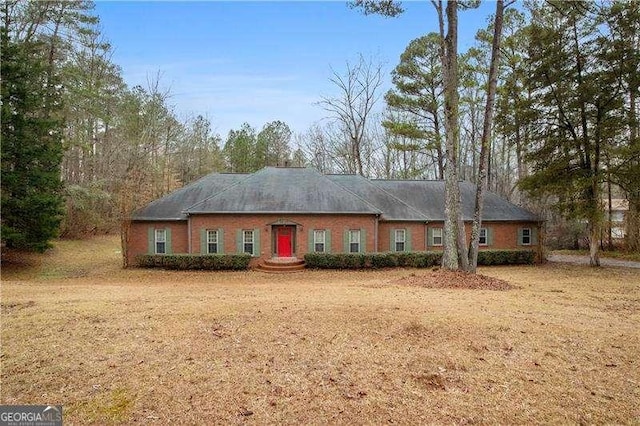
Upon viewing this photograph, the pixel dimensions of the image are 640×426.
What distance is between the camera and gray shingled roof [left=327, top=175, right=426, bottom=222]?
74.8 feet

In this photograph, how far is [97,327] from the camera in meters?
6.97

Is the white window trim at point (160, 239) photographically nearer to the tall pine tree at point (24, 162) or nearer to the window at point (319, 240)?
the tall pine tree at point (24, 162)

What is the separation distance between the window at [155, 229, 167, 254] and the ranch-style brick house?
5 centimetres

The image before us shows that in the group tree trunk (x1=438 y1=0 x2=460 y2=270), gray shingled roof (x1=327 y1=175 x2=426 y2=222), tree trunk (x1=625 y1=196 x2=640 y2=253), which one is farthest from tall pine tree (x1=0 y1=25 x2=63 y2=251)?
tree trunk (x1=625 y1=196 x2=640 y2=253)

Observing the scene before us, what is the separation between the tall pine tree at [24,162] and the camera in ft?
55.7

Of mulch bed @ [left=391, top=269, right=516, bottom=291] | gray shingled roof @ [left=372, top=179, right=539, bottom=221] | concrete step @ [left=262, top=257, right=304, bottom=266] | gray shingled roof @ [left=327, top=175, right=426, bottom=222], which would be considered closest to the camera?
mulch bed @ [left=391, top=269, right=516, bottom=291]

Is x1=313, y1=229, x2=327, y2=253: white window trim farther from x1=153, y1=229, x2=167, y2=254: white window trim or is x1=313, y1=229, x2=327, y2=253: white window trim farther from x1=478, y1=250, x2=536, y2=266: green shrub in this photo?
x1=478, y1=250, x2=536, y2=266: green shrub

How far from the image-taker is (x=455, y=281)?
→ 1325cm

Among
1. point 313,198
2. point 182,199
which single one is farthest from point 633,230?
point 182,199

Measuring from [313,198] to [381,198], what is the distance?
15.4ft

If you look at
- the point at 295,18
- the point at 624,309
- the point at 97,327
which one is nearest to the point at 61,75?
the point at 295,18

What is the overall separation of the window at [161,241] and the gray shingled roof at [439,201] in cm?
1357

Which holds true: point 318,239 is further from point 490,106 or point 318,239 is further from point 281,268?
point 490,106

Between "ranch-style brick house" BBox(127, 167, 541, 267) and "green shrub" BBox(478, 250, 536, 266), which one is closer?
"ranch-style brick house" BBox(127, 167, 541, 267)
